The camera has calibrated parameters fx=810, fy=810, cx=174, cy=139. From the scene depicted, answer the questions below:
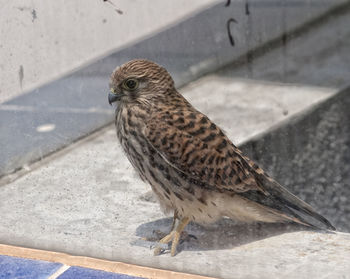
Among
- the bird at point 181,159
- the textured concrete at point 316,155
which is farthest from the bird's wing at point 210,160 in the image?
the textured concrete at point 316,155

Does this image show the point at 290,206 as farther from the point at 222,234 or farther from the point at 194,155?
the point at 194,155

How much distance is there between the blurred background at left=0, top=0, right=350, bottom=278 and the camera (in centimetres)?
278

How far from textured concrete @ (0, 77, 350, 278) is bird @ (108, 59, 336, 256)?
67mm

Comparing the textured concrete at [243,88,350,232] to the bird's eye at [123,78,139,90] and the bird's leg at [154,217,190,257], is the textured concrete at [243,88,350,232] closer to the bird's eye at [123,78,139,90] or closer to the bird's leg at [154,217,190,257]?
the bird's leg at [154,217,190,257]

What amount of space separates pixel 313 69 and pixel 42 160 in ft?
5.39

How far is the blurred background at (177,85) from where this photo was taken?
278 centimetres

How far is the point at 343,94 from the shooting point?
13.2ft

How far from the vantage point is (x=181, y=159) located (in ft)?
7.91

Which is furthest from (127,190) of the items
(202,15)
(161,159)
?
(202,15)

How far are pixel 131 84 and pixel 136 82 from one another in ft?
0.06

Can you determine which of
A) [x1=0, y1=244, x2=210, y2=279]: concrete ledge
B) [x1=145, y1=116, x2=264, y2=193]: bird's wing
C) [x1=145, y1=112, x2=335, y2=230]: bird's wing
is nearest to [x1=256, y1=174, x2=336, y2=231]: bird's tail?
[x1=145, y1=112, x2=335, y2=230]: bird's wing

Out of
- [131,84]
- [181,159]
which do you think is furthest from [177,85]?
[181,159]

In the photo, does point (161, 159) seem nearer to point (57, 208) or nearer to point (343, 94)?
Result: point (57, 208)

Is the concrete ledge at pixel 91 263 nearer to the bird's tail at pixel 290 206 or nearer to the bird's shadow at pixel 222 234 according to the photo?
the bird's shadow at pixel 222 234
